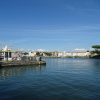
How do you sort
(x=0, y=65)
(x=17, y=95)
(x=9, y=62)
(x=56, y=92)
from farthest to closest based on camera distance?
(x=9, y=62) < (x=0, y=65) < (x=56, y=92) < (x=17, y=95)

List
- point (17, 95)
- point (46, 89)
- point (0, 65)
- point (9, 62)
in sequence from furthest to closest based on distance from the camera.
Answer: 1. point (9, 62)
2. point (0, 65)
3. point (46, 89)
4. point (17, 95)

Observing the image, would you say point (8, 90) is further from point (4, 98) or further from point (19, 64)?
point (19, 64)

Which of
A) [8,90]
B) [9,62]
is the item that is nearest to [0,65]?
[9,62]

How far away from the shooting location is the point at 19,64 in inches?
3366

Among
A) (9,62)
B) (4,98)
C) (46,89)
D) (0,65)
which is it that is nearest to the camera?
(4,98)

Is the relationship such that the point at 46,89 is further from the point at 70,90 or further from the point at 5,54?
the point at 5,54

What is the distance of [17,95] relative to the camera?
2903cm

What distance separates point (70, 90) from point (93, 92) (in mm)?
3670

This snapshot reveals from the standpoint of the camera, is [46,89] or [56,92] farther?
[46,89]

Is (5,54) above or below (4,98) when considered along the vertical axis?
above

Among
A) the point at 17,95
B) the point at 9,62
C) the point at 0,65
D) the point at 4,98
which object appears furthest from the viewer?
the point at 9,62

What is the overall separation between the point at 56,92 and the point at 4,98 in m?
8.17

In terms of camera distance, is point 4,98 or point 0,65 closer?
point 4,98

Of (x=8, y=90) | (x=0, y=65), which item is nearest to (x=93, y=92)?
(x=8, y=90)
